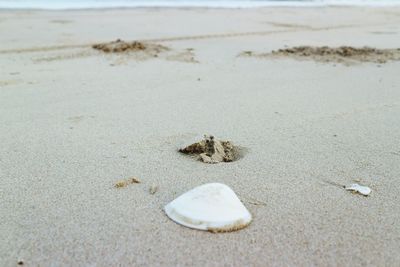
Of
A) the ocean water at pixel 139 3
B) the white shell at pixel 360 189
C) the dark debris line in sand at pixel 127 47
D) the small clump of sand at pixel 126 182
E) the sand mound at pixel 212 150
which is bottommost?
the small clump of sand at pixel 126 182

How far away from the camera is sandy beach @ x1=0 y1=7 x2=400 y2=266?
4.34 feet

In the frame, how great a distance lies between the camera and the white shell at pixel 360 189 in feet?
5.35

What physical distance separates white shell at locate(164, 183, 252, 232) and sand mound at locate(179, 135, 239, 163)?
1.25ft

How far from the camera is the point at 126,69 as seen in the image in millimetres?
3410

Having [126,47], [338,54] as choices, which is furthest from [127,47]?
[338,54]

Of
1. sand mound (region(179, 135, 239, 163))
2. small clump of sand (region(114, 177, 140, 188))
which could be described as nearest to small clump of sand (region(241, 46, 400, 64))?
sand mound (region(179, 135, 239, 163))

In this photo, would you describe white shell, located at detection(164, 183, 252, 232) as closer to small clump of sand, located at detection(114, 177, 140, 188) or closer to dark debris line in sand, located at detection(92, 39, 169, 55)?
small clump of sand, located at detection(114, 177, 140, 188)

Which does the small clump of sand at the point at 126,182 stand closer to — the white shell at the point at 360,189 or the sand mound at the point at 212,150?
the sand mound at the point at 212,150

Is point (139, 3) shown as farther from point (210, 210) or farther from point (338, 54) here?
point (210, 210)

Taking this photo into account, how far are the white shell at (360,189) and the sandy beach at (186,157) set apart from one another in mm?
34

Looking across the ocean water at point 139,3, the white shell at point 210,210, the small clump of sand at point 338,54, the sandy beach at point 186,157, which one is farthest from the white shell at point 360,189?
the ocean water at point 139,3

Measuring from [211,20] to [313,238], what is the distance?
565cm

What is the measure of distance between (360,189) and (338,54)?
261cm

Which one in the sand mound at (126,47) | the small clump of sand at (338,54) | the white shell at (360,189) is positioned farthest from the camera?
the sand mound at (126,47)
